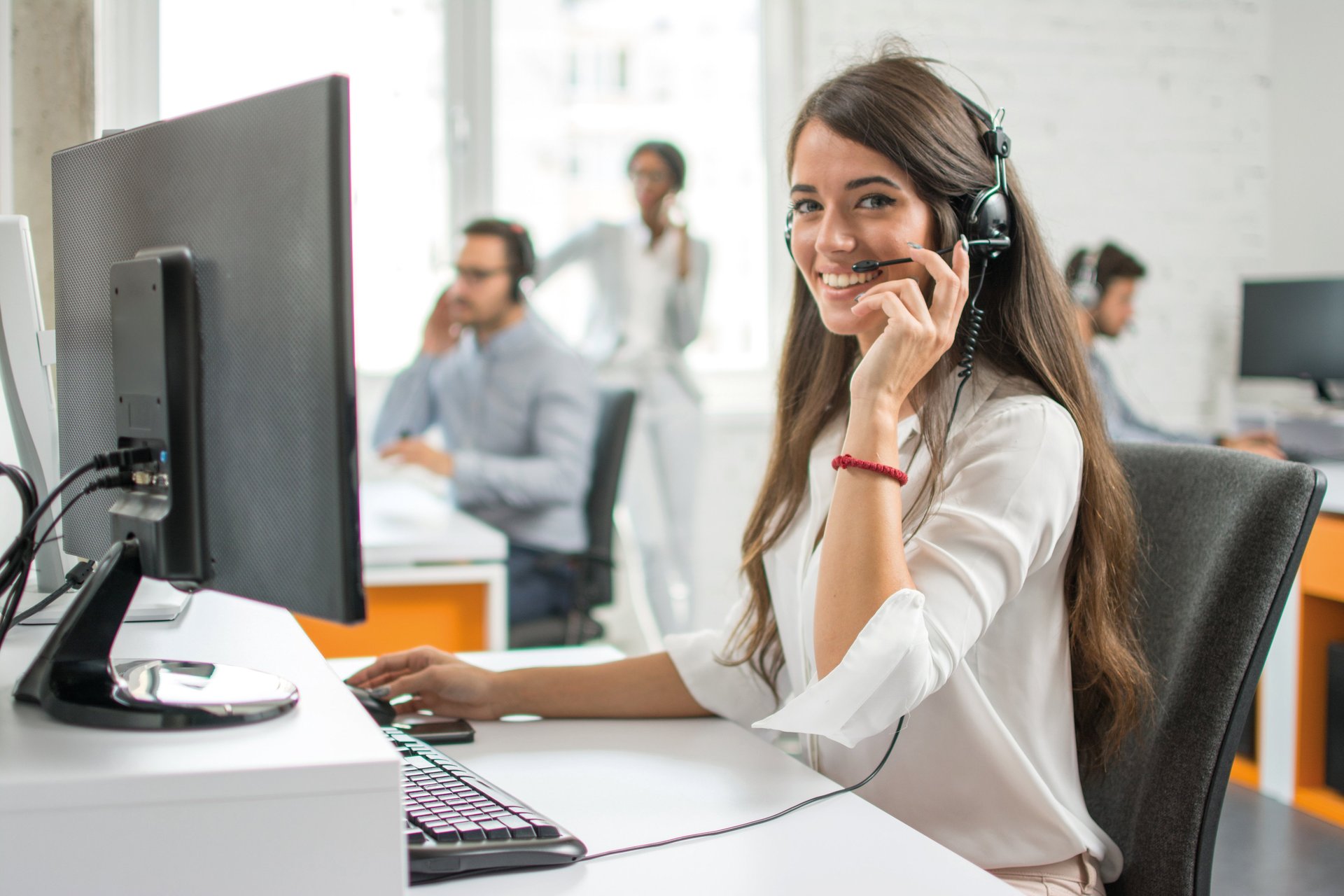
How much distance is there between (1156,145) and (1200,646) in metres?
4.06

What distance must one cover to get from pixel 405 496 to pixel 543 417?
1.58 feet

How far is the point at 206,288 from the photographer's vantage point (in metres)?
0.71

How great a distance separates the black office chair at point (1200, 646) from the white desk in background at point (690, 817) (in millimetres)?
263

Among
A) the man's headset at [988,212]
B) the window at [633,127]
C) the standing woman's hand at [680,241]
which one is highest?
the window at [633,127]

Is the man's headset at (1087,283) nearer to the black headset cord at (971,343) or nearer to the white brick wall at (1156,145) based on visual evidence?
the white brick wall at (1156,145)

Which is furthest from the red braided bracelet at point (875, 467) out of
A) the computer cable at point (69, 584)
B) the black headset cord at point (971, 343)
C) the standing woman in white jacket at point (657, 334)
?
the standing woman in white jacket at point (657, 334)

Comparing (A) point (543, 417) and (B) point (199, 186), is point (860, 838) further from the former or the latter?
(A) point (543, 417)

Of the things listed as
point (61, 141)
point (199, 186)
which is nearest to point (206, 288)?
point (199, 186)

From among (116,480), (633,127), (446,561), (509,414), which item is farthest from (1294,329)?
(116,480)

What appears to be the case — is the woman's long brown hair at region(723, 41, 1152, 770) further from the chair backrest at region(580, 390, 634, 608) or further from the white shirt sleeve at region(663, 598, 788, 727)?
the chair backrest at region(580, 390, 634, 608)

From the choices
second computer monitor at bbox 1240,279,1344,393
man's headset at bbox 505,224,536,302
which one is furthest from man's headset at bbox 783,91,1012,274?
second computer monitor at bbox 1240,279,1344,393

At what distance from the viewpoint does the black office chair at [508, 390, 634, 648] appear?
2.65 metres

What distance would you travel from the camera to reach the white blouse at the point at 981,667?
35.5 inches

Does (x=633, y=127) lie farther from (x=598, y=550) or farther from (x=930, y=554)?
(x=930, y=554)
